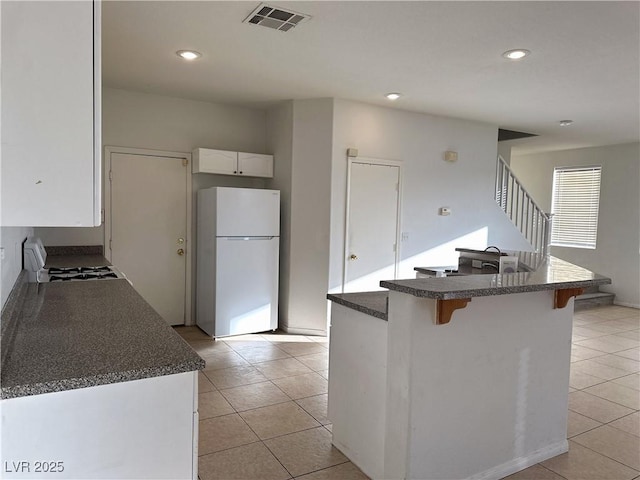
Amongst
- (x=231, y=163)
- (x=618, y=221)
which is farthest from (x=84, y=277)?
(x=618, y=221)

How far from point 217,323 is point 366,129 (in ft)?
8.86

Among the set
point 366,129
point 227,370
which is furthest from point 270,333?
point 366,129

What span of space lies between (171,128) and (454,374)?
4121mm

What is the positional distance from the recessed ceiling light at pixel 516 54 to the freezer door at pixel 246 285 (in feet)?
9.38

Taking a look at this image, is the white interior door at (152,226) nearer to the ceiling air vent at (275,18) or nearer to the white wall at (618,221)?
the ceiling air vent at (275,18)

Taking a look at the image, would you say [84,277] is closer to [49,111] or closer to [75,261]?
[75,261]

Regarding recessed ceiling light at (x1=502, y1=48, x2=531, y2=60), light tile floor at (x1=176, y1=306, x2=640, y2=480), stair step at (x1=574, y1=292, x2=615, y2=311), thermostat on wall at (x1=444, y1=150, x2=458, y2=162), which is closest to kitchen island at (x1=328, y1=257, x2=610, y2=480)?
light tile floor at (x1=176, y1=306, x2=640, y2=480)

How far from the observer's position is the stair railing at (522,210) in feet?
22.0

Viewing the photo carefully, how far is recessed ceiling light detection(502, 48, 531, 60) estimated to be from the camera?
3.33 m

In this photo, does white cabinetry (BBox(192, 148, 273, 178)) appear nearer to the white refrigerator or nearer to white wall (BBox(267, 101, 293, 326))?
white wall (BBox(267, 101, 293, 326))

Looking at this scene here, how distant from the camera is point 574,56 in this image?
3.40m

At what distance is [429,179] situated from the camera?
18.5ft

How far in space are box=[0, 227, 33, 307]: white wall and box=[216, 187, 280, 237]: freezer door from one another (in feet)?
6.78

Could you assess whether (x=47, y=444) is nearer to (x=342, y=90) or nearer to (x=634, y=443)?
(x=634, y=443)
